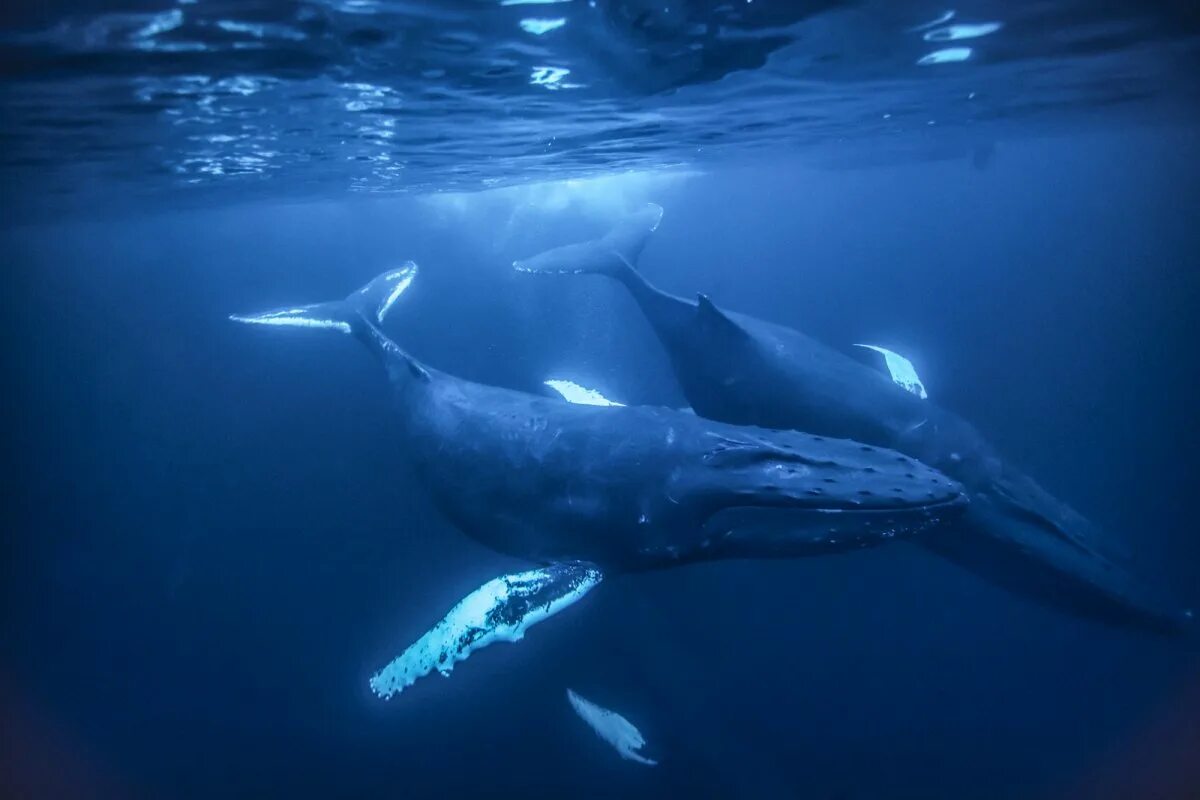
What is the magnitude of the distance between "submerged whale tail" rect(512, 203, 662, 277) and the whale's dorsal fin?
10.5 feet

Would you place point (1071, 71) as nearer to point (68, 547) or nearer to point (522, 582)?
point (522, 582)

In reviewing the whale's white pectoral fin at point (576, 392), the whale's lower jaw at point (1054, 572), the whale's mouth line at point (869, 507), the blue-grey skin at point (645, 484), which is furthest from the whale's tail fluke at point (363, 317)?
the whale's lower jaw at point (1054, 572)

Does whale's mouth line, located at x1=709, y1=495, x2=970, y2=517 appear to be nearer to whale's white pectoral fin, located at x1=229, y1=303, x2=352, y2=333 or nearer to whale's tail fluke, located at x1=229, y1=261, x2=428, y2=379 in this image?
whale's tail fluke, located at x1=229, y1=261, x2=428, y2=379

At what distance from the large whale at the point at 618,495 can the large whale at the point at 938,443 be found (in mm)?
2221

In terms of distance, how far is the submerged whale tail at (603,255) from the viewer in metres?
14.8

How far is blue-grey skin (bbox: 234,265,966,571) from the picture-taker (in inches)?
269

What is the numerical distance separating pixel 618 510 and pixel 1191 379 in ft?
90.1

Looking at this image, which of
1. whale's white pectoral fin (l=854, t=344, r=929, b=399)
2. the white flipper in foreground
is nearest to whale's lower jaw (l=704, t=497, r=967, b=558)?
the white flipper in foreground

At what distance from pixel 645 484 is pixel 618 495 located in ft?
1.25

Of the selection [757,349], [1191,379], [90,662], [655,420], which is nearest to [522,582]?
[655,420]

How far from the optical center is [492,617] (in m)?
8.24

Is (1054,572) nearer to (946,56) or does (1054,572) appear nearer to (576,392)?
(576,392)

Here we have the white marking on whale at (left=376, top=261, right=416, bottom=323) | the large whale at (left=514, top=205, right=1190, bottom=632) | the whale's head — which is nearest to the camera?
the whale's head

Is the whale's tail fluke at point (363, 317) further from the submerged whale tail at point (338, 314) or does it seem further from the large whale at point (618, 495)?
the large whale at point (618, 495)
